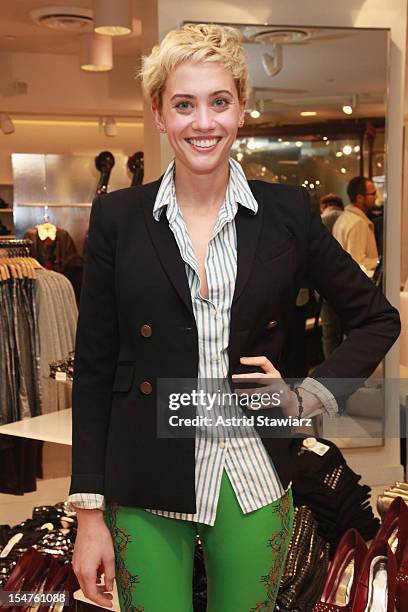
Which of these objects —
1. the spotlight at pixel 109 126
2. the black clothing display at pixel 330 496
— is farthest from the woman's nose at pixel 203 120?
the spotlight at pixel 109 126

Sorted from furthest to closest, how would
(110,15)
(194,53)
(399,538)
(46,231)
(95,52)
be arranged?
(46,231) → (95,52) → (110,15) → (399,538) → (194,53)

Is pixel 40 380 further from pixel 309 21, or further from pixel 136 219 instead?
pixel 136 219

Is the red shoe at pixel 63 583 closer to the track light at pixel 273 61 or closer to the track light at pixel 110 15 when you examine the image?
the track light at pixel 273 61

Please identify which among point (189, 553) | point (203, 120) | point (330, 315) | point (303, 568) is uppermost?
point (203, 120)

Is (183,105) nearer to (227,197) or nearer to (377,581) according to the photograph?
(227,197)

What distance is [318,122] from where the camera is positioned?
3.76 m

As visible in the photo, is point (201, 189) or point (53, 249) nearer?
point (201, 189)

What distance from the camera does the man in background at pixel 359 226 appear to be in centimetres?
375

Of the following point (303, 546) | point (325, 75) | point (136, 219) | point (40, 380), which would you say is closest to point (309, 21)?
point (325, 75)

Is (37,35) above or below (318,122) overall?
above

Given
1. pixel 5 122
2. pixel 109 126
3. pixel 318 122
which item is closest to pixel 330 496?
pixel 318 122

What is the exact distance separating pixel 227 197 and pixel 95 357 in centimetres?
34

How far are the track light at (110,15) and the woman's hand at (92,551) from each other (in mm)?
4050

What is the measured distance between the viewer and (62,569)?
204 centimetres
